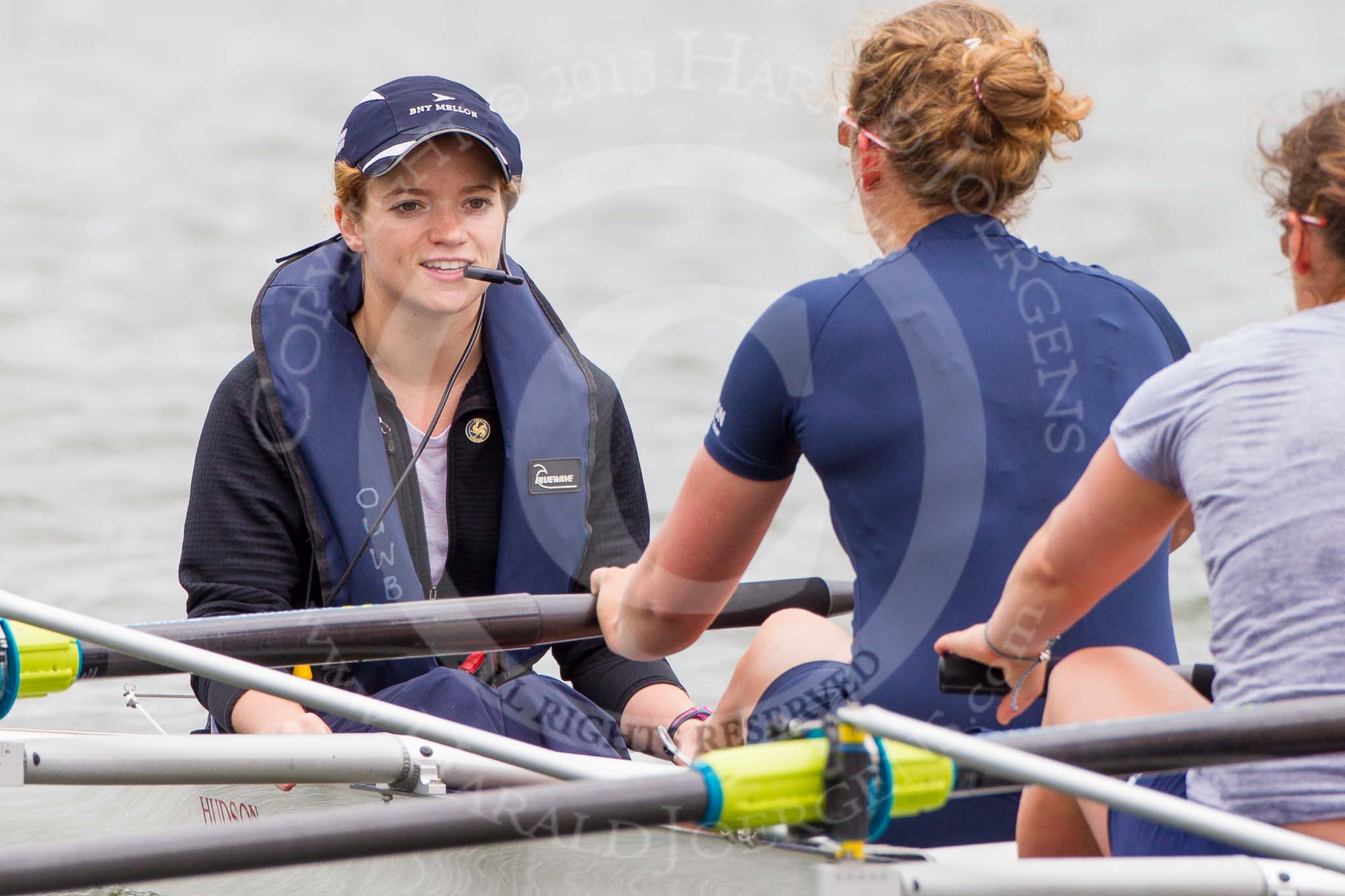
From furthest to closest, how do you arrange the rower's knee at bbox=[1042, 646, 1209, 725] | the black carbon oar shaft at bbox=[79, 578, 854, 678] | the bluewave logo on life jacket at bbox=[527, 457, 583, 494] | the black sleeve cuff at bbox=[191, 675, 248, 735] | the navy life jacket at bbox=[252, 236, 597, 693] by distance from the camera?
the bluewave logo on life jacket at bbox=[527, 457, 583, 494]
the navy life jacket at bbox=[252, 236, 597, 693]
the black sleeve cuff at bbox=[191, 675, 248, 735]
the black carbon oar shaft at bbox=[79, 578, 854, 678]
the rower's knee at bbox=[1042, 646, 1209, 725]

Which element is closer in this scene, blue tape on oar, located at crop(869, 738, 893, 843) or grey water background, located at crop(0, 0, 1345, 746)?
blue tape on oar, located at crop(869, 738, 893, 843)

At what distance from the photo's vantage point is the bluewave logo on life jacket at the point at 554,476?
3.17 metres

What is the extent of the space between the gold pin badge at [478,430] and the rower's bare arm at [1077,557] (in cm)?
138

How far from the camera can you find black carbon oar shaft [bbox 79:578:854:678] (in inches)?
103

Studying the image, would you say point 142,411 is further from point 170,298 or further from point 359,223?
point 359,223

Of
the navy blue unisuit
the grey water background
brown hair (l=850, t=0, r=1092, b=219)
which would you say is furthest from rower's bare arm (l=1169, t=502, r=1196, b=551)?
the grey water background

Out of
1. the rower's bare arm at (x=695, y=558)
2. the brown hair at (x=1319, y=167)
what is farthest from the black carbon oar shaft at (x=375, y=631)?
the brown hair at (x=1319, y=167)

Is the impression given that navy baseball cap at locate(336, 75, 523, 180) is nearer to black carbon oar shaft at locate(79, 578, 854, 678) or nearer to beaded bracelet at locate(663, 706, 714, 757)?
black carbon oar shaft at locate(79, 578, 854, 678)

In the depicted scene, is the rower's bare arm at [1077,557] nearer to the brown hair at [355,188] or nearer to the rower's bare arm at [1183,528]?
the rower's bare arm at [1183,528]

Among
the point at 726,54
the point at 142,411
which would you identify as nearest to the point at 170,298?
the point at 142,411

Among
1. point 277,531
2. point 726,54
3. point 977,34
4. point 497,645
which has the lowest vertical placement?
point 497,645

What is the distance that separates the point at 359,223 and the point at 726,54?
664 centimetres

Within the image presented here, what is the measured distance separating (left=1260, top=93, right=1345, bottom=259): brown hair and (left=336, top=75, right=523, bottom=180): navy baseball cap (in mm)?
1515

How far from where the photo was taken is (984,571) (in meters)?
2.08
